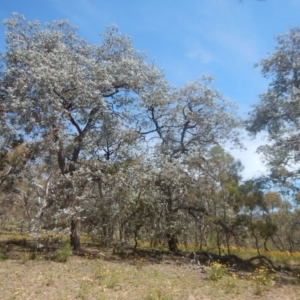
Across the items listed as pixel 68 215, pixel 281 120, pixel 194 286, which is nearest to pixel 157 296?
pixel 194 286

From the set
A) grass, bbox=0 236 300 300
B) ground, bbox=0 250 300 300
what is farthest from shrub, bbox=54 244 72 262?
ground, bbox=0 250 300 300

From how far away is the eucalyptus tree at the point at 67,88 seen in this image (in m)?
11.3

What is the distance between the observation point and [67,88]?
468 inches

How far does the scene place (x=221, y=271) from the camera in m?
9.64

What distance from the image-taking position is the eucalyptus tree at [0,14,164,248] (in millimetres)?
11328

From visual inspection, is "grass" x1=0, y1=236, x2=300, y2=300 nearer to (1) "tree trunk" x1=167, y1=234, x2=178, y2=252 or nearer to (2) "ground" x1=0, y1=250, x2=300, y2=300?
(2) "ground" x1=0, y1=250, x2=300, y2=300

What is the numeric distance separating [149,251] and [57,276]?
6206mm

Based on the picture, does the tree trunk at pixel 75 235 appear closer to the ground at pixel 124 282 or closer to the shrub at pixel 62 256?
the ground at pixel 124 282

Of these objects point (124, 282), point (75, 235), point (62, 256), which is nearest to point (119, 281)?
point (124, 282)

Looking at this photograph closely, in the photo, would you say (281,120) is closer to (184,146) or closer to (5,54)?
(184,146)

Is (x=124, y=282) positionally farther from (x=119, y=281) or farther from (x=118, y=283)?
(x=118, y=283)

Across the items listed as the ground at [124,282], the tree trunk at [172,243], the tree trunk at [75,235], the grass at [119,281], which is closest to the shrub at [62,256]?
the grass at [119,281]

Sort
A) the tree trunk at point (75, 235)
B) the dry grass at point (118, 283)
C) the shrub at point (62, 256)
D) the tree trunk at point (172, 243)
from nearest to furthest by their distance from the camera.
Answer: the dry grass at point (118, 283) → the shrub at point (62, 256) → the tree trunk at point (75, 235) → the tree trunk at point (172, 243)

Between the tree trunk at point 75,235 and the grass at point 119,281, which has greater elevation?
the tree trunk at point 75,235
